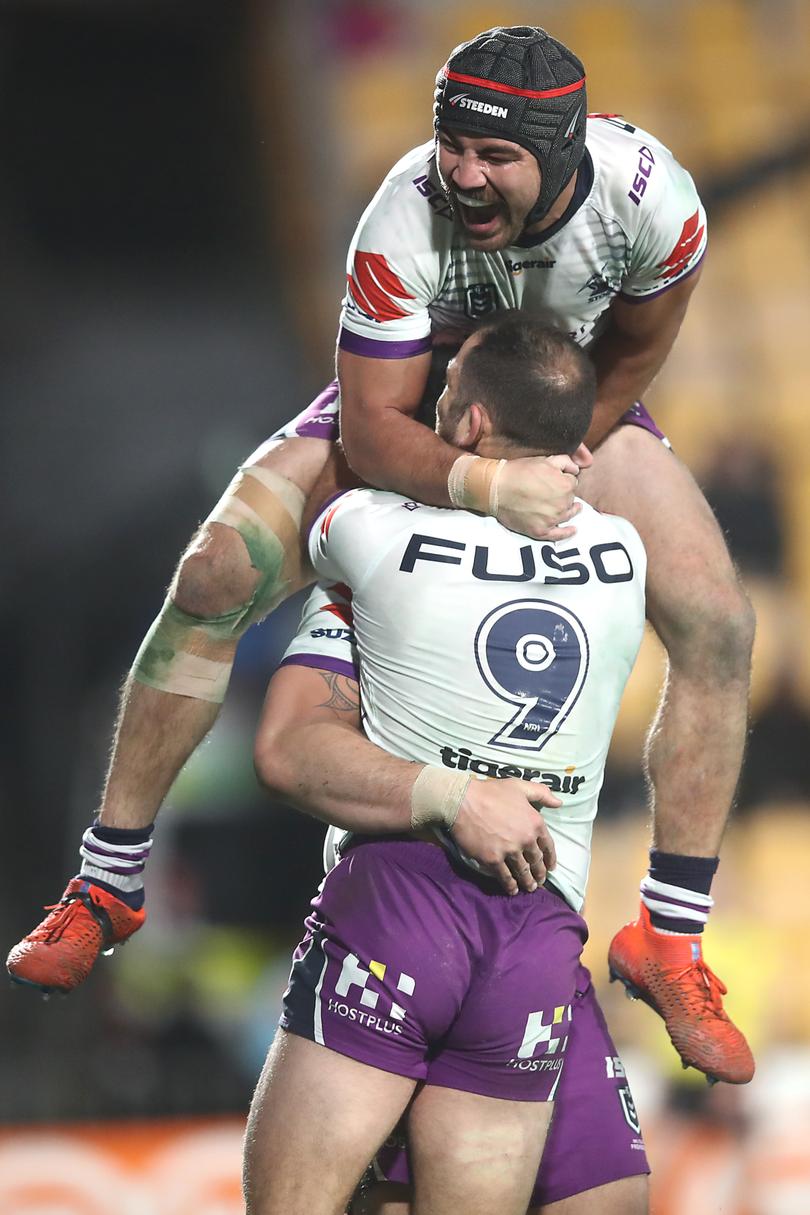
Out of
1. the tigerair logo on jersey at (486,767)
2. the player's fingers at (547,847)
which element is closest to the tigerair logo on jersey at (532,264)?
the tigerair logo on jersey at (486,767)

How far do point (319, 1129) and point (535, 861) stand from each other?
50 centimetres

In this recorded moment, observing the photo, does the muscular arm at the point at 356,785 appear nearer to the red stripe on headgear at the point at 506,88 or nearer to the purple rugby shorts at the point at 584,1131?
the purple rugby shorts at the point at 584,1131

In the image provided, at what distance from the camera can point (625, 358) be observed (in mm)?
2926

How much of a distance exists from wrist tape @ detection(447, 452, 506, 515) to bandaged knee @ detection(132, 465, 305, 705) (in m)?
0.54

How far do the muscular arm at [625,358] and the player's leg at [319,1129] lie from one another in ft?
4.02

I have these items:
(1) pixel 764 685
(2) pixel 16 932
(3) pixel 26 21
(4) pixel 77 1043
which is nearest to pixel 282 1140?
(4) pixel 77 1043

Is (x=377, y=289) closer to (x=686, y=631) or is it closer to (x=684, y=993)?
(x=686, y=631)

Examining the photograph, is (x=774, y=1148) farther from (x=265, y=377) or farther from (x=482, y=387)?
(x=265, y=377)

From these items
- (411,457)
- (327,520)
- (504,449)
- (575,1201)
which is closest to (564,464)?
(504,449)

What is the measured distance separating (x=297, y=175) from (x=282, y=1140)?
23.9 feet

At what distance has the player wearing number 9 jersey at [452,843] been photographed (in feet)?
7.69

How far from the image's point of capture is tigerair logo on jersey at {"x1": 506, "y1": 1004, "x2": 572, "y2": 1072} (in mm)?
2393

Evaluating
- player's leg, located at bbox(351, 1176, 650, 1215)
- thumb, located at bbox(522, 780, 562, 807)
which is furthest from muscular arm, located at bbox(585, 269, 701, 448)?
player's leg, located at bbox(351, 1176, 650, 1215)

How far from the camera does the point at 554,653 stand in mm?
2381
